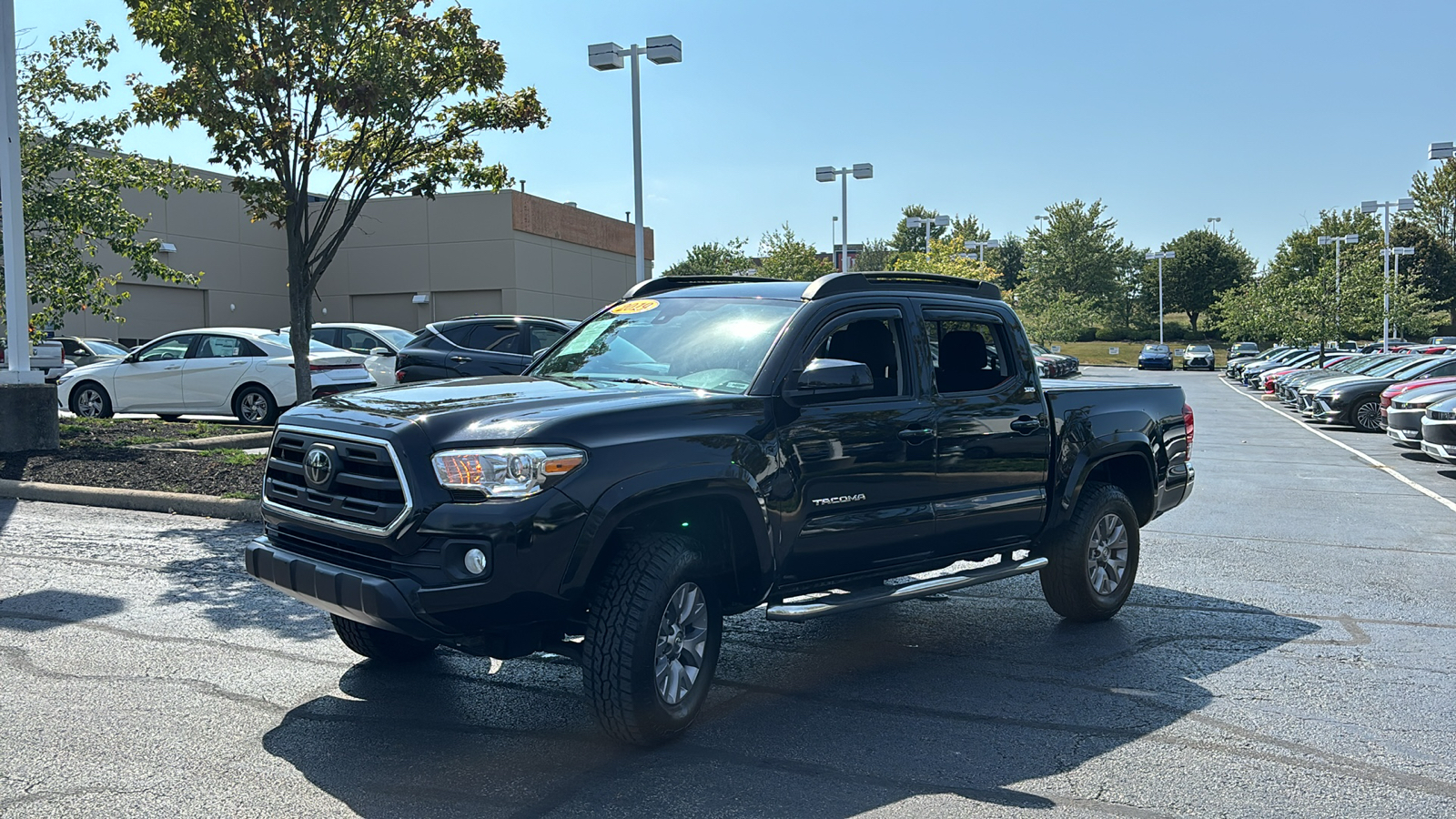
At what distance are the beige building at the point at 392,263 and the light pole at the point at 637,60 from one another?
16.9 m

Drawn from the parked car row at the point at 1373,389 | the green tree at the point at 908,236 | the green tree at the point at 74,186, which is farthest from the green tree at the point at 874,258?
the green tree at the point at 74,186

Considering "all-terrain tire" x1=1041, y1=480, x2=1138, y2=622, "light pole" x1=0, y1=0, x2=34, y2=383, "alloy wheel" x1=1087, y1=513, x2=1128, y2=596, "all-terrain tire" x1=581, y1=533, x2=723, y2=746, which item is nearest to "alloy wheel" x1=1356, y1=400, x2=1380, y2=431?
"all-terrain tire" x1=1041, y1=480, x2=1138, y2=622

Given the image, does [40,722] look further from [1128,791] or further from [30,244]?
[30,244]

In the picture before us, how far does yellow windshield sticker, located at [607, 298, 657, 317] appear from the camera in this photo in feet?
20.4

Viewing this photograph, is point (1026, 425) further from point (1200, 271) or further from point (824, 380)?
point (1200, 271)

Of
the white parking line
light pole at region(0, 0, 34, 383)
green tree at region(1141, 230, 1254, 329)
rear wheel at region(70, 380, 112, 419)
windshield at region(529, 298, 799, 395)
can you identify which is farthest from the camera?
green tree at region(1141, 230, 1254, 329)

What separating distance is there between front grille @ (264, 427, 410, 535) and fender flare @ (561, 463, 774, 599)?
0.66 meters

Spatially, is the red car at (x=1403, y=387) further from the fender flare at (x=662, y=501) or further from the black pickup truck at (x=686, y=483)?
the fender flare at (x=662, y=501)

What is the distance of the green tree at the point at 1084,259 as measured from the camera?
97.6 meters

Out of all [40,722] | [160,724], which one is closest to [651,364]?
[160,724]

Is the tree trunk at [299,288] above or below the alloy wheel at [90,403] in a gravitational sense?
above

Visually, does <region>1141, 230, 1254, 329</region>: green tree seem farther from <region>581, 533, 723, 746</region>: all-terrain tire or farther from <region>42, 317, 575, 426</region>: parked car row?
<region>581, 533, 723, 746</region>: all-terrain tire

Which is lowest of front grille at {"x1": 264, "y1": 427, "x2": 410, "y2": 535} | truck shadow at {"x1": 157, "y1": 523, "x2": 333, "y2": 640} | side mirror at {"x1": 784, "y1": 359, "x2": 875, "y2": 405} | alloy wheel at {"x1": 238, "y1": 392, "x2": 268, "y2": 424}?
truck shadow at {"x1": 157, "y1": 523, "x2": 333, "y2": 640}

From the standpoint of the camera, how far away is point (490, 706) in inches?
208
